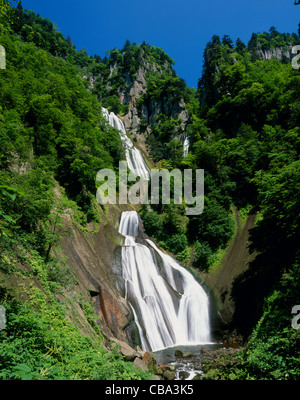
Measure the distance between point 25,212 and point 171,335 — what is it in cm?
1221

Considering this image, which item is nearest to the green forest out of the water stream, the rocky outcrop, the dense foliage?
the dense foliage

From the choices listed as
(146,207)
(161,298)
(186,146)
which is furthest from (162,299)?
(186,146)

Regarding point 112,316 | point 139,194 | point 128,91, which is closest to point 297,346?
point 112,316

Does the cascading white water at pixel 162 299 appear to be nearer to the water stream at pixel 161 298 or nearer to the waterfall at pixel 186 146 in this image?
the water stream at pixel 161 298

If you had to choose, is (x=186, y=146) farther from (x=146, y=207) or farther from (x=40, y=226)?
(x=40, y=226)

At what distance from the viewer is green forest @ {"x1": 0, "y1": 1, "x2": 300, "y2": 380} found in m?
6.32

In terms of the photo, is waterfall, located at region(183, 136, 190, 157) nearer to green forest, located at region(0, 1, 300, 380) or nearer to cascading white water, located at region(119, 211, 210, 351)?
green forest, located at region(0, 1, 300, 380)

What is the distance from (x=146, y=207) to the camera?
86.0 feet

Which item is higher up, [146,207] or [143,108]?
[143,108]

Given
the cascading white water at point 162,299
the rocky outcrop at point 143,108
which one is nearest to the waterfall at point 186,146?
the rocky outcrop at point 143,108

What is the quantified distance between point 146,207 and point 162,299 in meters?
11.3

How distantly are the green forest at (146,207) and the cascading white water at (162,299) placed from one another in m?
2.45

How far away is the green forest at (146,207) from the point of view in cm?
632

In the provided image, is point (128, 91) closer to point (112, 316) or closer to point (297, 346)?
point (112, 316)
